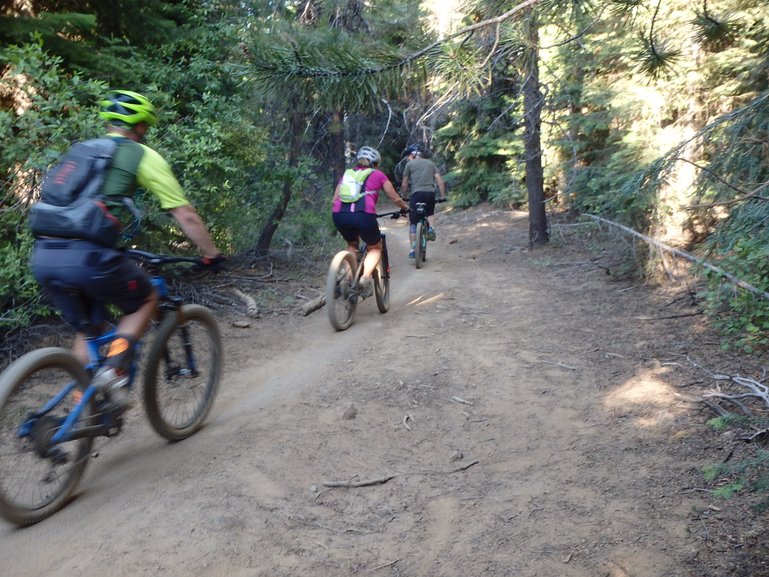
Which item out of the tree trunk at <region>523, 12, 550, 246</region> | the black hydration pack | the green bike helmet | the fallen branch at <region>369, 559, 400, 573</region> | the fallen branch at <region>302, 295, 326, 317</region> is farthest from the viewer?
the tree trunk at <region>523, 12, 550, 246</region>

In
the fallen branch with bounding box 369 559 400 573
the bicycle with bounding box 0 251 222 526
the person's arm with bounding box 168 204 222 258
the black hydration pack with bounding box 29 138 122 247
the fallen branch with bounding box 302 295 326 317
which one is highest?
the black hydration pack with bounding box 29 138 122 247

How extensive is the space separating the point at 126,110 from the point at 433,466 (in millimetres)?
3103

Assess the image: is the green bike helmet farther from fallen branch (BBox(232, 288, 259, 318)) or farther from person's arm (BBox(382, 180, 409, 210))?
fallen branch (BBox(232, 288, 259, 318))

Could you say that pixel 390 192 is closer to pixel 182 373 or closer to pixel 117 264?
pixel 182 373

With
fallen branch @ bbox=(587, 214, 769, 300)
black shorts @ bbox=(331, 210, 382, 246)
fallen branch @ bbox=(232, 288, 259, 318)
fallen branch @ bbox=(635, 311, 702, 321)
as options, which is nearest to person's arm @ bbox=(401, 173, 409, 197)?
fallen branch @ bbox=(587, 214, 769, 300)

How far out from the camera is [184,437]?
474cm

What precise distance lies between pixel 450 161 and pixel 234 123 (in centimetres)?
1888

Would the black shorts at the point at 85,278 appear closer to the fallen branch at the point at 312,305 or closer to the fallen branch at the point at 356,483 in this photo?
the fallen branch at the point at 356,483

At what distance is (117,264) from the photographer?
3.77 metres

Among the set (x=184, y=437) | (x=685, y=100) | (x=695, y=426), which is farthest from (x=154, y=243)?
(x=685, y=100)

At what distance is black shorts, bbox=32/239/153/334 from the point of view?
3.61 metres

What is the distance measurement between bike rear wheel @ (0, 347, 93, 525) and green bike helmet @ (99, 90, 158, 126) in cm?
143

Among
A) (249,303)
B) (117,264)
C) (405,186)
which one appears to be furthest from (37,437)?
(405,186)

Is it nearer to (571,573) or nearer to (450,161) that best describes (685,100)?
(571,573)
